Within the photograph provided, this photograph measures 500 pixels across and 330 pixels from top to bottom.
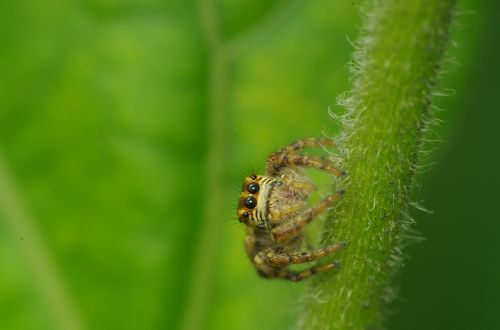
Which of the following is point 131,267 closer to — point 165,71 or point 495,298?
point 165,71

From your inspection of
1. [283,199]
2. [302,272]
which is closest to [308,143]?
[283,199]

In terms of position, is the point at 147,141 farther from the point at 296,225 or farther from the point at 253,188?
the point at 296,225

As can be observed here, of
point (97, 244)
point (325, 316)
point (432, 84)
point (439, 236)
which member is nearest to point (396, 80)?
point (432, 84)

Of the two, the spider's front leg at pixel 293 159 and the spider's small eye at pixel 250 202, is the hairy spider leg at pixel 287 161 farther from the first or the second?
the spider's small eye at pixel 250 202

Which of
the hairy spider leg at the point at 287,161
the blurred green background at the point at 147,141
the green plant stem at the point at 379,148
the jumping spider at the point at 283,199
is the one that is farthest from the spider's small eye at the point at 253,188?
the blurred green background at the point at 147,141

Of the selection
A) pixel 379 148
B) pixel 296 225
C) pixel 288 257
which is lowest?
pixel 288 257
